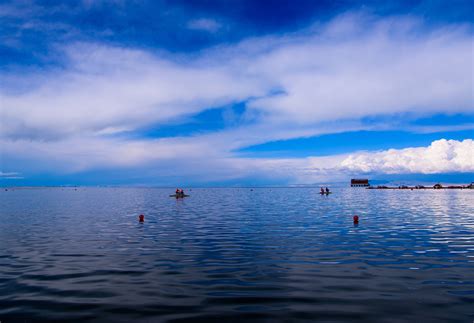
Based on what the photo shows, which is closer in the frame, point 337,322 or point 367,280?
point 337,322

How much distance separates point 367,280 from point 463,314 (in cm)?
523

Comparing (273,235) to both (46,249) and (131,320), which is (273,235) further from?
(131,320)

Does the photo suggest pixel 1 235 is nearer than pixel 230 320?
No

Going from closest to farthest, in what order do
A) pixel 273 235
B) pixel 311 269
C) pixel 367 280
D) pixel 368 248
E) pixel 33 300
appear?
pixel 33 300 → pixel 367 280 → pixel 311 269 → pixel 368 248 → pixel 273 235

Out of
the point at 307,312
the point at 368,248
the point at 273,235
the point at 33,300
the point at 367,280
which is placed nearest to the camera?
the point at 307,312

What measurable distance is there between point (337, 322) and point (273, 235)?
848 inches

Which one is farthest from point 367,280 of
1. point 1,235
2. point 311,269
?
point 1,235

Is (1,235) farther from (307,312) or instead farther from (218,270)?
(307,312)

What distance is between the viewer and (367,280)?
17.9 metres

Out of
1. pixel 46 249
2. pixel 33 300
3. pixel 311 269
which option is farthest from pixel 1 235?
pixel 311 269

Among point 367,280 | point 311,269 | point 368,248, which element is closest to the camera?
point 367,280

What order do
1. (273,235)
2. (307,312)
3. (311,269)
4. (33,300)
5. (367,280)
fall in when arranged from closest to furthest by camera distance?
(307,312) → (33,300) → (367,280) → (311,269) → (273,235)

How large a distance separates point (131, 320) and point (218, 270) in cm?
819

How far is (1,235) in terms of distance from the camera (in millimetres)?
35281
